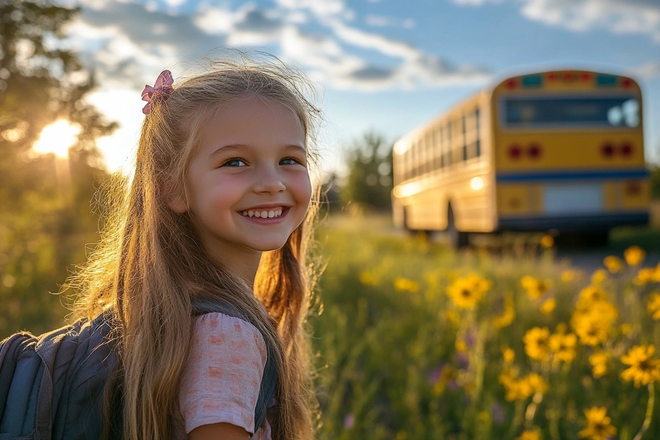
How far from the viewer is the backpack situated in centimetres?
105

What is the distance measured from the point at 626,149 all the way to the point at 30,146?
743 centimetres

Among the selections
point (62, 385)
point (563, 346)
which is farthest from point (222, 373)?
point (563, 346)

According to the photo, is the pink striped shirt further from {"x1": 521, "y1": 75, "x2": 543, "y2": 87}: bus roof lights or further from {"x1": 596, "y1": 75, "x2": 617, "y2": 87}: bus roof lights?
{"x1": 596, "y1": 75, "x2": 617, "y2": 87}: bus roof lights

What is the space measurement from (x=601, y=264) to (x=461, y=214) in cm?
245

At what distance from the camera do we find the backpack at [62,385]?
3.46ft

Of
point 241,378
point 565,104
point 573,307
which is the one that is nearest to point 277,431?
point 241,378

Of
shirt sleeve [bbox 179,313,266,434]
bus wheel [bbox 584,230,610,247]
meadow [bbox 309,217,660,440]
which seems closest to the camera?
shirt sleeve [bbox 179,313,266,434]

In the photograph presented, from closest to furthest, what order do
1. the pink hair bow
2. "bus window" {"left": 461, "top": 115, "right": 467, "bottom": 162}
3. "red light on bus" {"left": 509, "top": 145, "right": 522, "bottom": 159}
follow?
the pink hair bow → "red light on bus" {"left": 509, "top": 145, "right": 522, "bottom": 159} → "bus window" {"left": 461, "top": 115, "right": 467, "bottom": 162}

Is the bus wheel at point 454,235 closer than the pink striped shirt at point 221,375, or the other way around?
the pink striped shirt at point 221,375

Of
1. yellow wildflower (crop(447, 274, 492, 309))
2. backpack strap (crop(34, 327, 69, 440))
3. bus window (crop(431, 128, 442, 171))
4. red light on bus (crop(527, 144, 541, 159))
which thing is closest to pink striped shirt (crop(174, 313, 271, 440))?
backpack strap (crop(34, 327, 69, 440))

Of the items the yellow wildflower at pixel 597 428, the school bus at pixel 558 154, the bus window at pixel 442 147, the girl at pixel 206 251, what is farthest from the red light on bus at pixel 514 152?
the girl at pixel 206 251

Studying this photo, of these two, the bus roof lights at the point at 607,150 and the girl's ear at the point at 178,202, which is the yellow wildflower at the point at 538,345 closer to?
the girl's ear at the point at 178,202

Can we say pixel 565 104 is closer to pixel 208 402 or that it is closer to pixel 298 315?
pixel 298 315

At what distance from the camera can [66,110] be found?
609 centimetres
